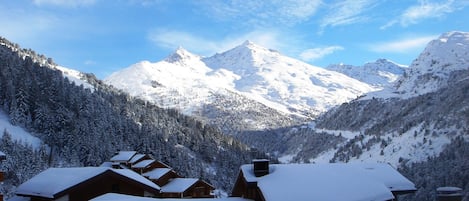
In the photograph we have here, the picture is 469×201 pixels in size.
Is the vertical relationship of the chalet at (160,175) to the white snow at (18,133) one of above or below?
below

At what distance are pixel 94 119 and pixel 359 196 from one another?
9272 centimetres

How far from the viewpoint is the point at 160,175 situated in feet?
210

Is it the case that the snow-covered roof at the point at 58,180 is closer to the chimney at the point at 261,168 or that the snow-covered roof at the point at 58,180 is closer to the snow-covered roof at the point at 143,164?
the chimney at the point at 261,168

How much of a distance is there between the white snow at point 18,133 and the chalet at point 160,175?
29.3m

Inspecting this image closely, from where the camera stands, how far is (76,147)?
89.6 meters

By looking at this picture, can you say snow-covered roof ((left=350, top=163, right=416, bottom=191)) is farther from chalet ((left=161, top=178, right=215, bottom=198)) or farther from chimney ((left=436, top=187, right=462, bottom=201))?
chalet ((left=161, top=178, right=215, bottom=198))

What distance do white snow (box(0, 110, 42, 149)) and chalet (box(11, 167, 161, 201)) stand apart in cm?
5027

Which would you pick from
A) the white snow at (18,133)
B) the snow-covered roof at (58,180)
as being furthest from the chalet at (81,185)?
the white snow at (18,133)

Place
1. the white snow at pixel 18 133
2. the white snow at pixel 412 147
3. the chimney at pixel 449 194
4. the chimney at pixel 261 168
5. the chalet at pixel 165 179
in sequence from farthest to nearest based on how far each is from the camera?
the white snow at pixel 412 147 < the white snow at pixel 18 133 < the chalet at pixel 165 179 < the chimney at pixel 261 168 < the chimney at pixel 449 194

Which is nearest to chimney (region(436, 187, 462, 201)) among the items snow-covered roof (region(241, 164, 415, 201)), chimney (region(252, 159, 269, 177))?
snow-covered roof (region(241, 164, 415, 201))

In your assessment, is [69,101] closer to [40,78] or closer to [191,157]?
[40,78]

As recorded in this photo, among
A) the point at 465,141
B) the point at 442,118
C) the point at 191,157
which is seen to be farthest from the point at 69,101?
the point at 442,118

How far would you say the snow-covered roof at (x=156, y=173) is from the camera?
209ft

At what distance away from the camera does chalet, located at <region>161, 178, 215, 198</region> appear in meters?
60.0
